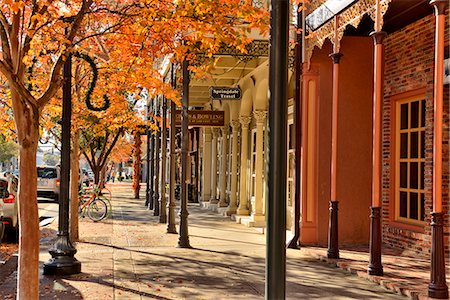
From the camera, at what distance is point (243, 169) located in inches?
699

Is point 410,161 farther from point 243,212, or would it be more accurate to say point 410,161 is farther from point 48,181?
point 48,181

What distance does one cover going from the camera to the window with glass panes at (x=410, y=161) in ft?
33.6

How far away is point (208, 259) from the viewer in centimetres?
1033

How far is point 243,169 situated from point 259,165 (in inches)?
57.3

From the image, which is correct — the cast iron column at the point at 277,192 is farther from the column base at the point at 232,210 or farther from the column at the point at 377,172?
the column base at the point at 232,210

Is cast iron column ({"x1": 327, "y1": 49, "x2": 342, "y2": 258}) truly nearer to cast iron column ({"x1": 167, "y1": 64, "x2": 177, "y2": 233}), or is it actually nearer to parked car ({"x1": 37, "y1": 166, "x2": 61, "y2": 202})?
cast iron column ({"x1": 167, "y1": 64, "x2": 177, "y2": 233})

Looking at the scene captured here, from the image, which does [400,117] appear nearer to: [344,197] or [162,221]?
[344,197]

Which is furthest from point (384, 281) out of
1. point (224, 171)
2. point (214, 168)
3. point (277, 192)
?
point (214, 168)

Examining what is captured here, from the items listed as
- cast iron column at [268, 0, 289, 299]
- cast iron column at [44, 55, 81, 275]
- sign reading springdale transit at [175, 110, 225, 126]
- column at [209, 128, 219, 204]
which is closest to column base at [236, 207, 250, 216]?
sign reading springdale transit at [175, 110, 225, 126]

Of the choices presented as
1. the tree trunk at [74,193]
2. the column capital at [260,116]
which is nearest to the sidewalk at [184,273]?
the tree trunk at [74,193]

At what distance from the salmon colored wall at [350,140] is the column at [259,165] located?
14.2ft

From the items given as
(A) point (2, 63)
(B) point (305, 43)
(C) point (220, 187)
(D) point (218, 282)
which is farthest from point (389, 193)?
(C) point (220, 187)

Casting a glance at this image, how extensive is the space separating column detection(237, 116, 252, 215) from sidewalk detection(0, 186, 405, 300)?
142 inches

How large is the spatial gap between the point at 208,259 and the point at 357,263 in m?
2.57
